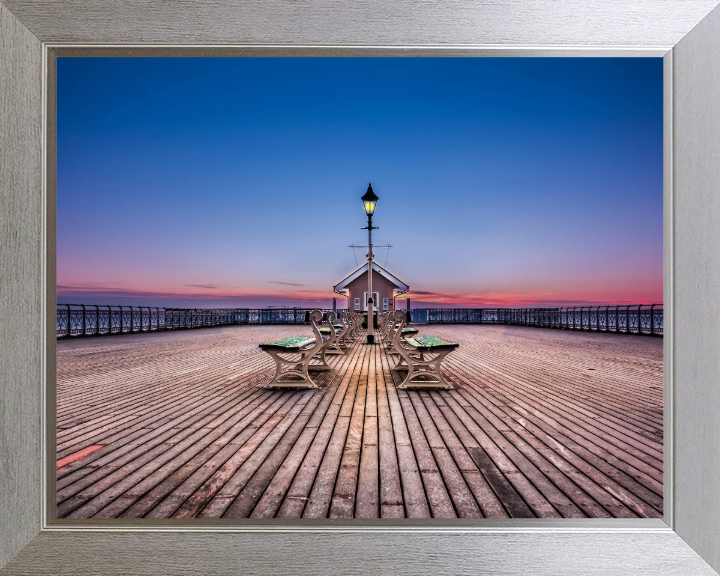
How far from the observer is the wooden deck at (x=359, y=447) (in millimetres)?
1943

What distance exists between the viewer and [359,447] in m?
2.75

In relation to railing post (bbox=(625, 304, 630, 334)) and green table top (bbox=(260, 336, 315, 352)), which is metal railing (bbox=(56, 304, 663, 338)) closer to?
railing post (bbox=(625, 304, 630, 334))

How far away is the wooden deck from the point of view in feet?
6.38

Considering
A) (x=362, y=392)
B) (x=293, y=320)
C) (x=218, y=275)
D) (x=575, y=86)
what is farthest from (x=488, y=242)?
(x=362, y=392)

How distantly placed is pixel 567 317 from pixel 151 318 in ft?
60.9

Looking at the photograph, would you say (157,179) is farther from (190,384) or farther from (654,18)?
(654,18)

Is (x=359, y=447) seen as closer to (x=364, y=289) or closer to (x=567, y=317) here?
(x=567, y=317)

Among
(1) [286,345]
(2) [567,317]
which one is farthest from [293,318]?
(1) [286,345]

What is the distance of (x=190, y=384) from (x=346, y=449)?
3156 mm

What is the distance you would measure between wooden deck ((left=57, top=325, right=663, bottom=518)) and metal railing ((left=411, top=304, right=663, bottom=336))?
323 inches

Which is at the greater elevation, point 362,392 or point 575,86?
point 575,86

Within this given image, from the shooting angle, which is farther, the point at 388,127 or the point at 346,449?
the point at 388,127

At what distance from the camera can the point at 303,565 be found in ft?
4.91

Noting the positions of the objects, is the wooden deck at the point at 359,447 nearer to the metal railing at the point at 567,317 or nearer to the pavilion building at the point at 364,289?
the metal railing at the point at 567,317
